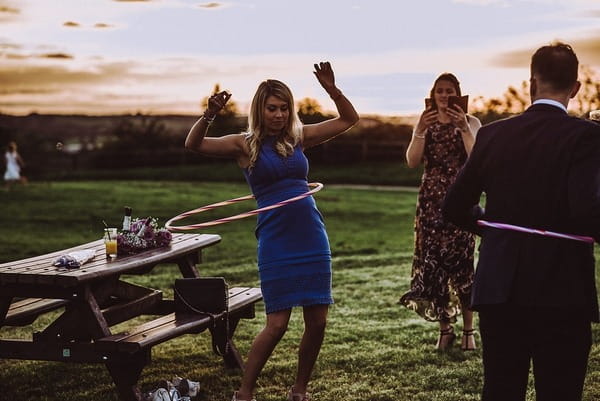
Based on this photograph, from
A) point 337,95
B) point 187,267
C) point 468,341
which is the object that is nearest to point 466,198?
point 337,95

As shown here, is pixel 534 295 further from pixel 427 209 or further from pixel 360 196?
pixel 360 196

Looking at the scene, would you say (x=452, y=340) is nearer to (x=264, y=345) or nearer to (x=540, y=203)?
(x=264, y=345)

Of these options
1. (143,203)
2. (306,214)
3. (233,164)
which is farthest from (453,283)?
(233,164)

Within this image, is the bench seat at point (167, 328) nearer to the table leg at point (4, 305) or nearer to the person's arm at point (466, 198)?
the table leg at point (4, 305)

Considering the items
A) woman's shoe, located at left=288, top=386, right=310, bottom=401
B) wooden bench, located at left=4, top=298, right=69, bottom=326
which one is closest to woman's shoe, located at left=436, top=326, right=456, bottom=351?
woman's shoe, located at left=288, top=386, right=310, bottom=401

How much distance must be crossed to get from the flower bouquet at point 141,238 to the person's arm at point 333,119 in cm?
151

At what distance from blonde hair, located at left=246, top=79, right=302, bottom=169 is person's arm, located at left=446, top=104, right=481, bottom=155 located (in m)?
1.50

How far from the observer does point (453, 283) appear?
7.79 metres

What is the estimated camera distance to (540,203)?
364 cm

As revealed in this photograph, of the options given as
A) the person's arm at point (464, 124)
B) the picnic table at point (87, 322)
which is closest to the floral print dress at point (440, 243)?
the person's arm at point (464, 124)

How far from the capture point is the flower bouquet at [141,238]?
659cm

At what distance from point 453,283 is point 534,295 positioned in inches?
163

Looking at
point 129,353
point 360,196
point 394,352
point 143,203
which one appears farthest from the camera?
point 360,196

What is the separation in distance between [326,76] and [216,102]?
80cm
